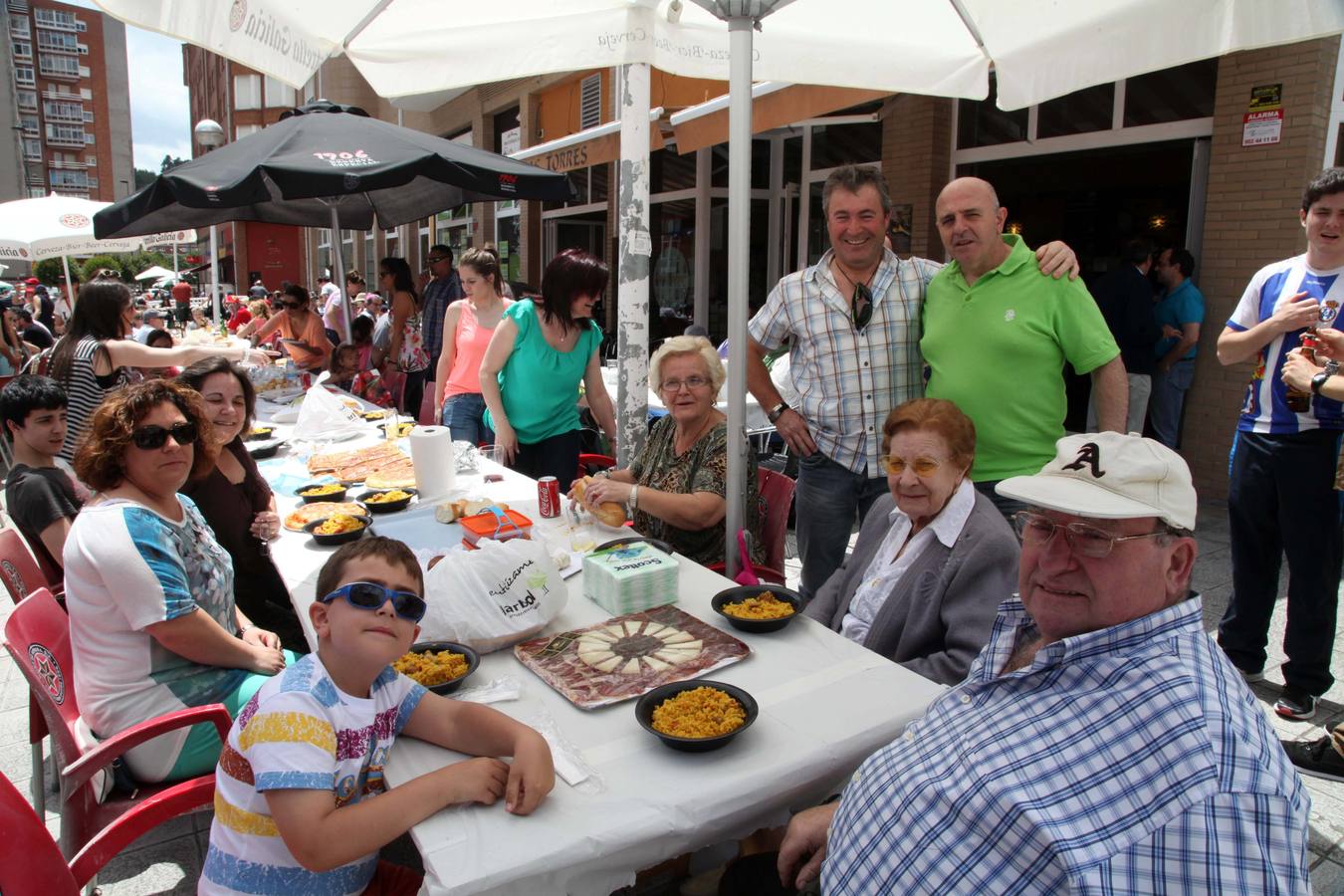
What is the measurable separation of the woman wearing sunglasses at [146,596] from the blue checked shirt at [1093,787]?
5.48 feet

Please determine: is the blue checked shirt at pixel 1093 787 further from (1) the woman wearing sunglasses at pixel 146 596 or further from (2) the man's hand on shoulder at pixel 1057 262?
(2) the man's hand on shoulder at pixel 1057 262

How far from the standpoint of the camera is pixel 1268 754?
1.05m

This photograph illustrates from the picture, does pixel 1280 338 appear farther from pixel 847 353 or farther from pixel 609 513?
pixel 609 513

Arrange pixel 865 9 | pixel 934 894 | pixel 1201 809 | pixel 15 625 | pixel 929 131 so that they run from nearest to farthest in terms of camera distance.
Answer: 1. pixel 1201 809
2. pixel 934 894
3. pixel 15 625
4. pixel 865 9
5. pixel 929 131

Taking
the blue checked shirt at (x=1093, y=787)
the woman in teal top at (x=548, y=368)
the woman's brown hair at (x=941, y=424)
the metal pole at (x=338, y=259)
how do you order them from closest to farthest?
1. the blue checked shirt at (x=1093, y=787)
2. the woman's brown hair at (x=941, y=424)
3. the woman in teal top at (x=548, y=368)
4. the metal pole at (x=338, y=259)

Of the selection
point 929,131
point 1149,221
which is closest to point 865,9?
point 929,131

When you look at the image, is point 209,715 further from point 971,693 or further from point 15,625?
point 971,693

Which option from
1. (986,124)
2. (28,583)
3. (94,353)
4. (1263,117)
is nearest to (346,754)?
(28,583)

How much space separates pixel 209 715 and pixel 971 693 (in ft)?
5.83

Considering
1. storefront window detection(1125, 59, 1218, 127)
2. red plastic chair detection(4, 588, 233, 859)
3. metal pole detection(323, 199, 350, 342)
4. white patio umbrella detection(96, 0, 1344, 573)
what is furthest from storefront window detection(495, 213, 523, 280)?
red plastic chair detection(4, 588, 233, 859)

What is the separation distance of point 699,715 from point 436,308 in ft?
22.1

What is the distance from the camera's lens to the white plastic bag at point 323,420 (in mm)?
4648

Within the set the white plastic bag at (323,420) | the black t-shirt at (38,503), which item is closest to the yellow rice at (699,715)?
the black t-shirt at (38,503)

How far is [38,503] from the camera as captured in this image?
2.81 meters
